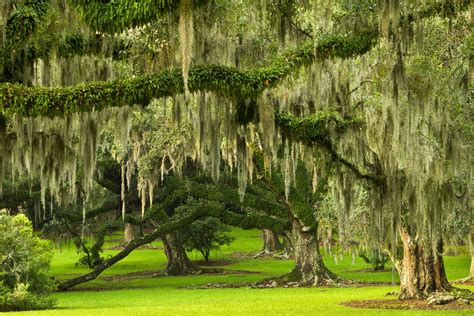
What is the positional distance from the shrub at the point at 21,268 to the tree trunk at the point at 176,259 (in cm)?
1632

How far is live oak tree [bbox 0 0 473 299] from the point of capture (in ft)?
41.3

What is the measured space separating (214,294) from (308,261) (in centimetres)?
528

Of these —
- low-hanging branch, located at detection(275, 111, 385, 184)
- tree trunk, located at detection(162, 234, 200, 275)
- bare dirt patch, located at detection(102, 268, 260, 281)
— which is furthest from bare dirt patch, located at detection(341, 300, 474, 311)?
tree trunk, located at detection(162, 234, 200, 275)

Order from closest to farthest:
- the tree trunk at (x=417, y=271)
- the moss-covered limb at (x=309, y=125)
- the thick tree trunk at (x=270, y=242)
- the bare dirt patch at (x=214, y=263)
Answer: the moss-covered limb at (x=309, y=125)
the tree trunk at (x=417, y=271)
the bare dirt patch at (x=214, y=263)
the thick tree trunk at (x=270, y=242)

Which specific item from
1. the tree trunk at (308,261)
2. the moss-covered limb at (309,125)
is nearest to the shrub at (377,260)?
the tree trunk at (308,261)

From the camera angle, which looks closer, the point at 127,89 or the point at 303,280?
the point at 127,89

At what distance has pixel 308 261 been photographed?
32.8m

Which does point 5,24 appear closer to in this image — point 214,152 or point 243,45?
point 214,152

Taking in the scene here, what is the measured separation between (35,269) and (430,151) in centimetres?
1345

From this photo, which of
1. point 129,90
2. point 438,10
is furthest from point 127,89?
point 438,10

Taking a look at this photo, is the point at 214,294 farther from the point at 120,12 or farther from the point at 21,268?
the point at 120,12

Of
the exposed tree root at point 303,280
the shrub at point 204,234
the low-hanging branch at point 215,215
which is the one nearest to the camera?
the exposed tree root at point 303,280

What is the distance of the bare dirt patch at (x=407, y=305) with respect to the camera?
20.6m

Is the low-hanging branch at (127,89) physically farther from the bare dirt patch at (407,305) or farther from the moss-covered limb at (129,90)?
the bare dirt patch at (407,305)
